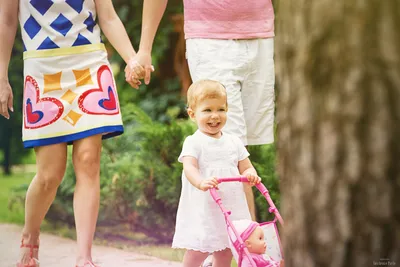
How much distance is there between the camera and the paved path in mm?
5953

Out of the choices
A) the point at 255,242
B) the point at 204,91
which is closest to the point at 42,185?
the point at 204,91

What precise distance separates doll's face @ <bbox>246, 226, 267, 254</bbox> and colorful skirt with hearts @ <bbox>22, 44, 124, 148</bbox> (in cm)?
115

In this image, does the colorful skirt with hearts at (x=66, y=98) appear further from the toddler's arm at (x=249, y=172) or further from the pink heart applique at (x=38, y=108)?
the toddler's arm at (x=249, y=172)

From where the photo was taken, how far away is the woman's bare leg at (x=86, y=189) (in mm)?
5098

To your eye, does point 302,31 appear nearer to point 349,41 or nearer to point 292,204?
point 349,41

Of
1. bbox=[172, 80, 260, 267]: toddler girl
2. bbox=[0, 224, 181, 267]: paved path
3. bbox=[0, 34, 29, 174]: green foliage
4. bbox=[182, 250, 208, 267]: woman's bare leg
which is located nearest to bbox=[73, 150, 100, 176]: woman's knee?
bbox=[172, 80, 260, 267]: toddler girl

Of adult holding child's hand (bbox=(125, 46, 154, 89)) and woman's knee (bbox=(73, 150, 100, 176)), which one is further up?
adult holding child's hand (bbox=(125, 46, 154, 89))

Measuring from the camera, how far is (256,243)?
175 inches

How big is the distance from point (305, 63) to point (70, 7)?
2550 mm

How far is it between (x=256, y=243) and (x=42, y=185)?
4.76 feet

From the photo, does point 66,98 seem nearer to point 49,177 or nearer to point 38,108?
point 38,108

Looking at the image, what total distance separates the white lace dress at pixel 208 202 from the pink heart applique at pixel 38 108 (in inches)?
33.3

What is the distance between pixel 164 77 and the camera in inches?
387

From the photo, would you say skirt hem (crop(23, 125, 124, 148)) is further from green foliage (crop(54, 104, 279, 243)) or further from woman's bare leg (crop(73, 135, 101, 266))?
green foliage (crop(54, 104, 279, 243))
